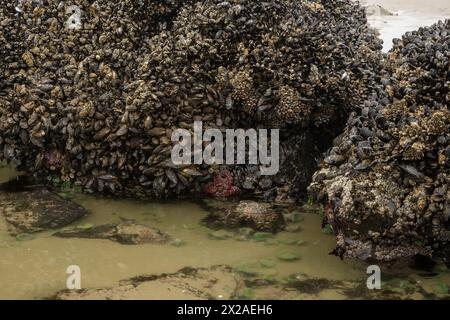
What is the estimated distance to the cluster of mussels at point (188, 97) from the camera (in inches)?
230

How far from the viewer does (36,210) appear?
5535 millimetres

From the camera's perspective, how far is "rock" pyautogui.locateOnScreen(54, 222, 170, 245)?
5.06 metres

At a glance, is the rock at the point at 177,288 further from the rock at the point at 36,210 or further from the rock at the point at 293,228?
the rock at the point at 36,210

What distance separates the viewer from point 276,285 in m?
4.38

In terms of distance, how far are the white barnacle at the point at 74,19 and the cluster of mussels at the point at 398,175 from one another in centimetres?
311

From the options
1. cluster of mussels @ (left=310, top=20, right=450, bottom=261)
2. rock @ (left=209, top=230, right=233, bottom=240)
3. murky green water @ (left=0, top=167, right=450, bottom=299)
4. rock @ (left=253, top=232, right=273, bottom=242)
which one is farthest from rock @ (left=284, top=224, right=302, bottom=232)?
rock @ (left=209, top=230, right=233, bottom=240)

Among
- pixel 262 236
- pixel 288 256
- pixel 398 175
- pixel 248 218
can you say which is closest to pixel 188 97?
A: pixel 248 218

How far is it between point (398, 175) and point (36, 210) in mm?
3068

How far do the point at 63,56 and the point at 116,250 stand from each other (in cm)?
249

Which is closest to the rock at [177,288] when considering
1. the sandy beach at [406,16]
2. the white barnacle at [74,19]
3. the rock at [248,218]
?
the rock at [248,218]

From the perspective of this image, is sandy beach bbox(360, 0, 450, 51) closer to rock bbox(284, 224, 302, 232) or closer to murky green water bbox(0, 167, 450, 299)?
rock bbox(284, 224, 302, 232)

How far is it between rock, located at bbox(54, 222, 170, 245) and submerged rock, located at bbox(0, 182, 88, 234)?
0.67ft
